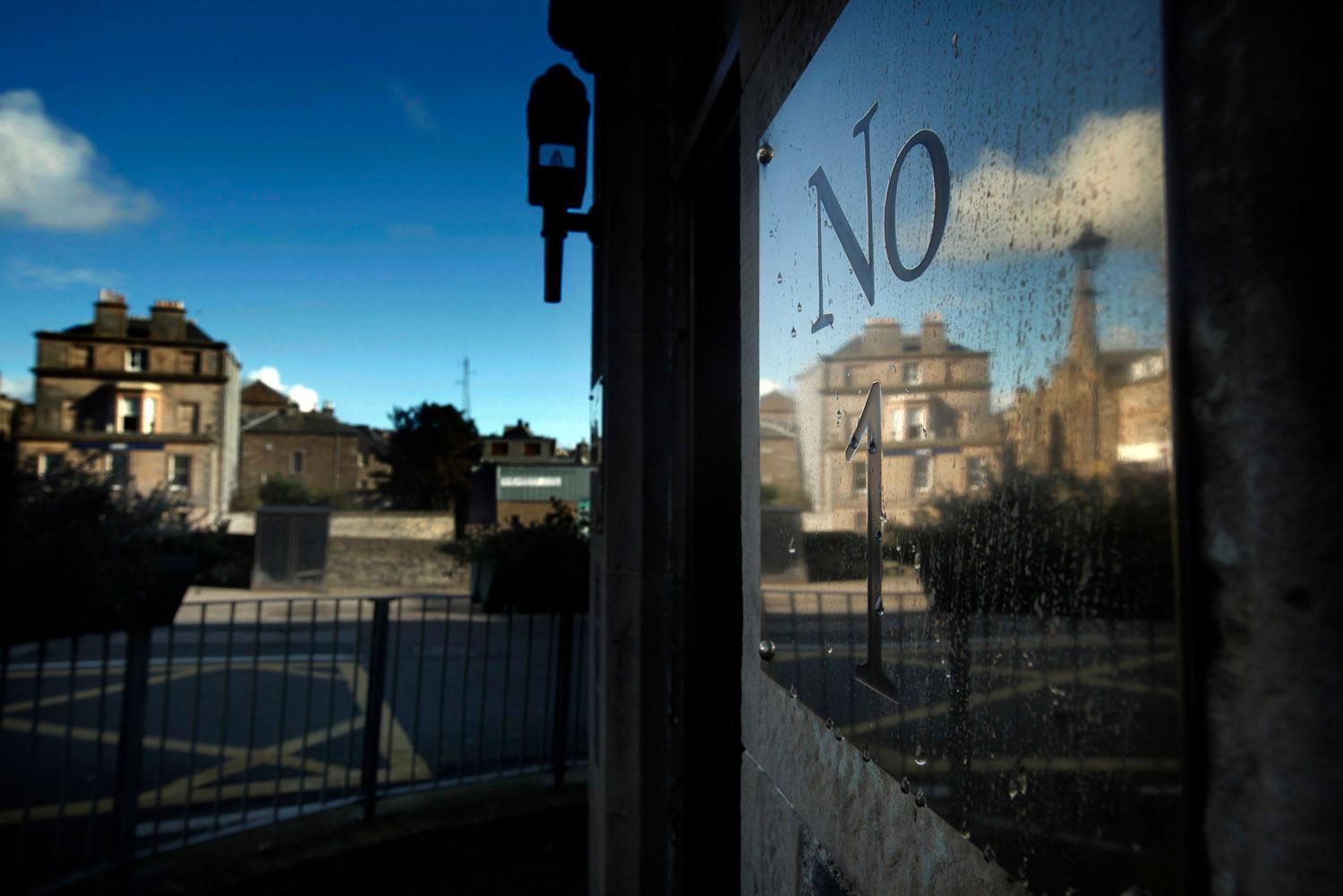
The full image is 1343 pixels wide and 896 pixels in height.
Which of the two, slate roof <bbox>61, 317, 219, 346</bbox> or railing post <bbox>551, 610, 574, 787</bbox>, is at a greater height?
slate roof <bbox>61, 317, 219, 346</bbox>

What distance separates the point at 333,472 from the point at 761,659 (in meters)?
57.0

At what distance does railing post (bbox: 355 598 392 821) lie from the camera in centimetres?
446

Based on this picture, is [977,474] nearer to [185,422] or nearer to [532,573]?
[532,573]

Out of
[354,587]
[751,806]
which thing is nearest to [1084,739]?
[751,806]

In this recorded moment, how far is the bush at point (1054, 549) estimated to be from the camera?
504 mm

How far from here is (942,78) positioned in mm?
788

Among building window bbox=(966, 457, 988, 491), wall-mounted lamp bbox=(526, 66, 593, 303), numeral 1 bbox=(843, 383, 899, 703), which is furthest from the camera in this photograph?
wall-mounted lamp bbox=(526, 66, 593, 303)

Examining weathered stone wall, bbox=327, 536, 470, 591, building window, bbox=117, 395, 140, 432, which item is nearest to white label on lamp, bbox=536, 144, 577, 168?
weathered stone wall, bbox=327, 536, 470, 591

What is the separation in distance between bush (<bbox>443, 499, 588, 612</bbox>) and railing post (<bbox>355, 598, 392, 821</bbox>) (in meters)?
0.85

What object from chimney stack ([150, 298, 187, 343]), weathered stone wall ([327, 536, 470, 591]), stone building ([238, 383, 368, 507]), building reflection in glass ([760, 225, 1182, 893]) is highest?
chimney stack ([150, 298, 187, 343])

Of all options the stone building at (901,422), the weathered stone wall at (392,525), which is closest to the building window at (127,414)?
the weathered stone wall at (392,525)

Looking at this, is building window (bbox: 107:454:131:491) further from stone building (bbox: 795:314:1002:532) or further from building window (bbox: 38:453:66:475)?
stone building (bbox: 795:314:1002:532)

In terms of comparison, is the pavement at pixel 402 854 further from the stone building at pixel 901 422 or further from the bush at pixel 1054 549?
the bush at pixel 1054 549

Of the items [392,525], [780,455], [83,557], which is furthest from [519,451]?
[780,455]
